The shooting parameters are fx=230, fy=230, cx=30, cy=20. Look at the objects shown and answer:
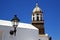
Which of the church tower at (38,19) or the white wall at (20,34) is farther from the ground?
the church tower at (38,19)

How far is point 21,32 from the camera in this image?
29.9 meters

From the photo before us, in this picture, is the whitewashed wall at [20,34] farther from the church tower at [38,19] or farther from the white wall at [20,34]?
the church tower at [38,19]

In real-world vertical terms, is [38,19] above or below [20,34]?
above

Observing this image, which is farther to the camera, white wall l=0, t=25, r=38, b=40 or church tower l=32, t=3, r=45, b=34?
church tower l=32, t=3, r=45, b=34

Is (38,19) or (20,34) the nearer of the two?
(20,34)

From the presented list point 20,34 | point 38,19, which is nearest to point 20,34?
point 20,34

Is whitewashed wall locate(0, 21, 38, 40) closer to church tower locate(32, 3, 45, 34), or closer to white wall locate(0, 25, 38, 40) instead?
white wall locate(0, 25, 38, 40)

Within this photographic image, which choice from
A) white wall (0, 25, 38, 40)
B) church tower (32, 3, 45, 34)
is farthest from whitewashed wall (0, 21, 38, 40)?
church tower (32, 3, 45, 34)

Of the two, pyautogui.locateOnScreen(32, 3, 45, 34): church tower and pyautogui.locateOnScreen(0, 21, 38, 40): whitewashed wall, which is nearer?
pyautogui.locateOnScreen(0, 21, 38, 40): whitewashed wall

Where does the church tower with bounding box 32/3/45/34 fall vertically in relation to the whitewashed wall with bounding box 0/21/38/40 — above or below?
above

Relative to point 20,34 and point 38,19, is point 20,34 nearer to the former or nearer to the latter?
point 20,34

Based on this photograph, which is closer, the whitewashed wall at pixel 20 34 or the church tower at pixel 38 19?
the whitewashed wall at pixel 20 34

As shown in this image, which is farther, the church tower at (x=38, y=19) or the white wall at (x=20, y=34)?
the church tower at (x=38, y=19)

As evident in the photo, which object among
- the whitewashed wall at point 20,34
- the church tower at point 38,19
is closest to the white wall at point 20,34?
the whitewashed wall at point 20,34
